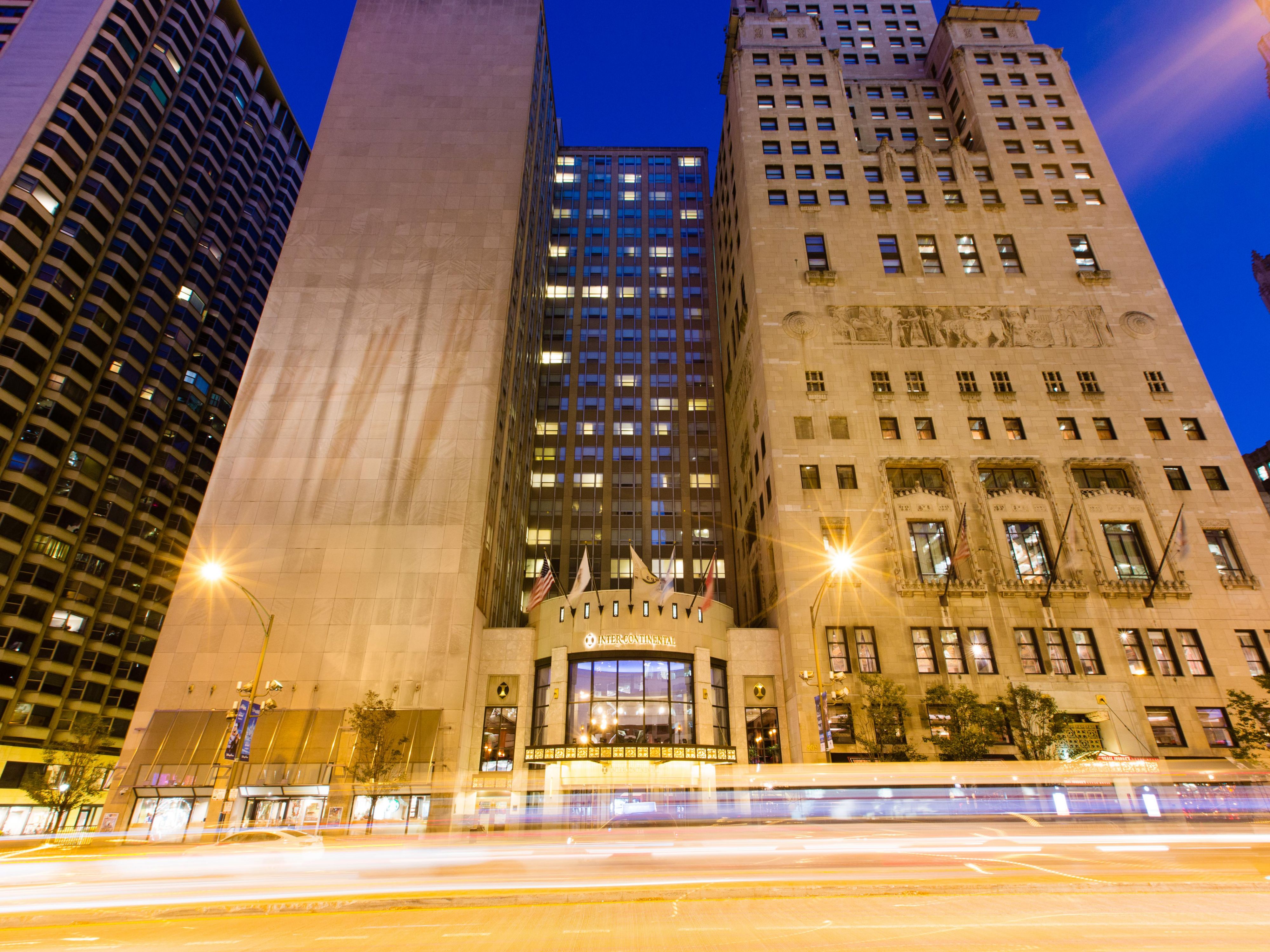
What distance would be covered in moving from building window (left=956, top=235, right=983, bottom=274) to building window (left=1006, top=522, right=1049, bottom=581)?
25.4 m

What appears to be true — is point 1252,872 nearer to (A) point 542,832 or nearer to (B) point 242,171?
(A) point 542,832

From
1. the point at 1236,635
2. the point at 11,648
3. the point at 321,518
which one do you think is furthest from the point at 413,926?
the point at 11,648

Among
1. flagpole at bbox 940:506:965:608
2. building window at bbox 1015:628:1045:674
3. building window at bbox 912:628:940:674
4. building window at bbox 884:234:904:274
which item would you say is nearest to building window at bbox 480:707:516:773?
building window at bbox 912:628:940:674

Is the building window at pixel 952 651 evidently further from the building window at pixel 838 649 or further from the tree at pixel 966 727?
the building window at pixel 838 649

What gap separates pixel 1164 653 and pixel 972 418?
69.5 ft

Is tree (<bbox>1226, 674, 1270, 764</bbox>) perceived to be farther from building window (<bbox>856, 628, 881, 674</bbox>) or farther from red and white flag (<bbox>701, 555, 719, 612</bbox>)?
red and white flag (<bbox>701, 555, 719, 612</bbox>)

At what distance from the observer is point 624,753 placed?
4403cm

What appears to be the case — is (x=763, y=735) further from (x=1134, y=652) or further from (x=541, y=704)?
(x=1134, y=652)

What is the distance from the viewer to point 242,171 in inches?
3944

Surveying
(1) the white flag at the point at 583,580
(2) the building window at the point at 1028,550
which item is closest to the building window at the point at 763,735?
(1) the white flag at the point at 583,580

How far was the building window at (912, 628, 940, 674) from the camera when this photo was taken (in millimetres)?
44844

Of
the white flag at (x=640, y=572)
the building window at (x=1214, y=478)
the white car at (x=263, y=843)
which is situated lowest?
the white car at (x=263, y=843)

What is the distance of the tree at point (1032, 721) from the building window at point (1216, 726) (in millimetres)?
10084

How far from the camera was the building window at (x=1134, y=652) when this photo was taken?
147 feet
